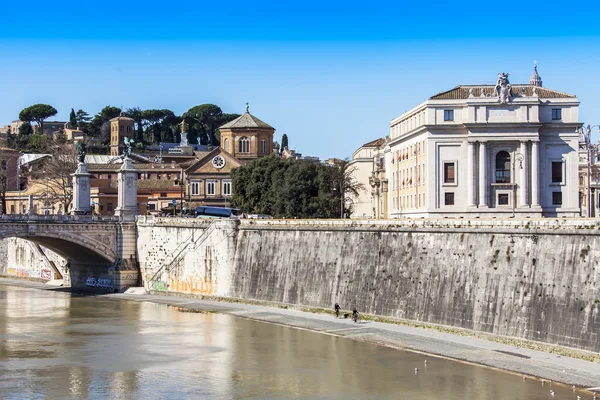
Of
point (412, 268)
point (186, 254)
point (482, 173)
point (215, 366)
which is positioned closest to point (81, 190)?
point (186, 254)

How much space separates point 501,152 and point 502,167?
3.34 feet

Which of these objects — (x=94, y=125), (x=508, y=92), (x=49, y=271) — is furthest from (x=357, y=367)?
(x=94, y=125)

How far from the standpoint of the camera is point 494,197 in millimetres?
66750

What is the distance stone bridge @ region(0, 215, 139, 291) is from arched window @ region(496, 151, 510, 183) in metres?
27.3

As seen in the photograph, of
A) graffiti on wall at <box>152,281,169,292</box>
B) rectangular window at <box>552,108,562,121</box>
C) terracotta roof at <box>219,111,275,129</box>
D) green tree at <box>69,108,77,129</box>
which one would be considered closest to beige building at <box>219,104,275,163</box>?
terracotta roof at <box>219,111,275,129</box>

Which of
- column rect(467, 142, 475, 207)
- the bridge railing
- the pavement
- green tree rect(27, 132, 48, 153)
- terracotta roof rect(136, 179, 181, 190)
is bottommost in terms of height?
the pavement

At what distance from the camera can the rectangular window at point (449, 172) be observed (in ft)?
221

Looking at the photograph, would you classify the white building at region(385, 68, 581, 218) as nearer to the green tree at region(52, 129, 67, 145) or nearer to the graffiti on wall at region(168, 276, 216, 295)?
the graffiti on wall at region(168, 276, 216, 295)

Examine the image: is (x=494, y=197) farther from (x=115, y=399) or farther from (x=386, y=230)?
(x=115, y=399)

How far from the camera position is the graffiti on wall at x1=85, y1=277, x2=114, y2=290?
2970 inches

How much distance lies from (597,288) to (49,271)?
182ft

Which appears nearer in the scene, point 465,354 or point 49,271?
point 465,354

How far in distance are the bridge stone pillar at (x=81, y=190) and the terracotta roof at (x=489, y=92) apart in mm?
27835

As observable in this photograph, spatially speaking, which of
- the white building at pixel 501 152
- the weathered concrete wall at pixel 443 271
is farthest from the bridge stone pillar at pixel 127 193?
the white building at pixel 501 152
